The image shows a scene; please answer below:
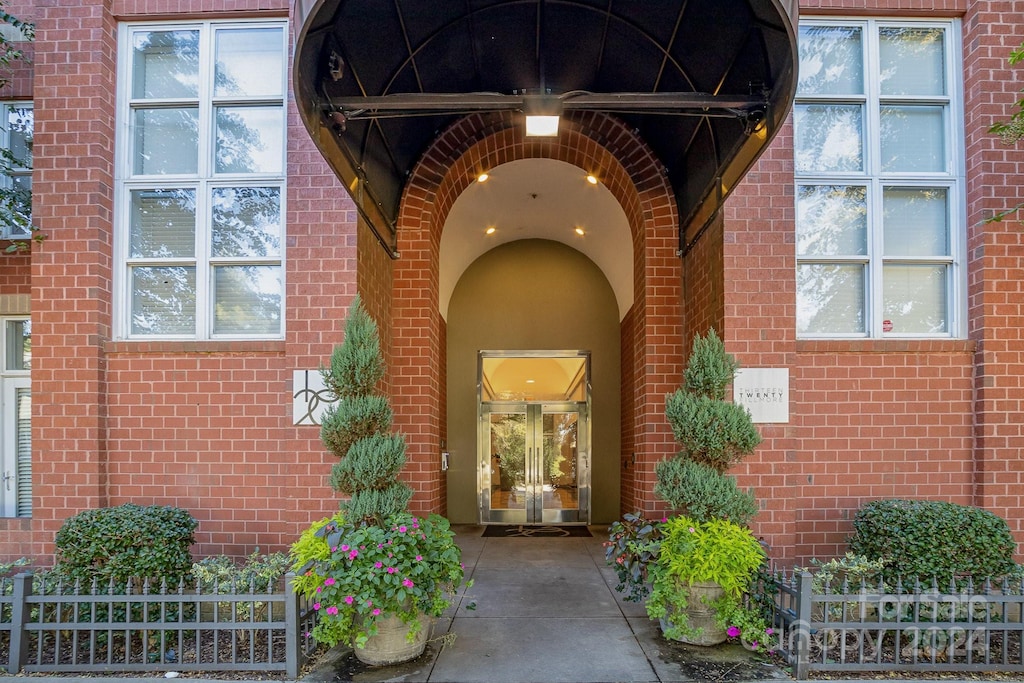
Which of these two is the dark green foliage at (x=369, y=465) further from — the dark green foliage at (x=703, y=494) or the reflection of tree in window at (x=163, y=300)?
the reflection of tree in window at (x=163, y=300)

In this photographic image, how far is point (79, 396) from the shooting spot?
6.46 m

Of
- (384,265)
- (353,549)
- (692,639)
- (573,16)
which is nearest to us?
(353,549)

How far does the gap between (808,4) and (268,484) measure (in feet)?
23.5

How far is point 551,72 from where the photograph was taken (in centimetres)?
652

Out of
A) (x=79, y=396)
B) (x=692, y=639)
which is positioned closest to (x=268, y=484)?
(x=79, y=396)

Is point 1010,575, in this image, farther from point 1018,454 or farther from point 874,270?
point 874,270

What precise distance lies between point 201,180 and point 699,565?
5.95m

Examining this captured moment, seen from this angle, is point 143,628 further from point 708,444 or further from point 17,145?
point 17,145

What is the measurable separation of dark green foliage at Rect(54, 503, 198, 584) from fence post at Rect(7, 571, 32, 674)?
34 cm

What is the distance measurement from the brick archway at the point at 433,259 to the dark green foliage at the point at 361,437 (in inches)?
95.5

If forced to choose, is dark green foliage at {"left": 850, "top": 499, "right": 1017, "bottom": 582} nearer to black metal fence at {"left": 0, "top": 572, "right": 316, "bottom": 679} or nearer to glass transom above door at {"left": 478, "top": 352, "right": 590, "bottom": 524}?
black metal fence at {"left": 0, "top": 572, "right": 316, "bottom": 679}

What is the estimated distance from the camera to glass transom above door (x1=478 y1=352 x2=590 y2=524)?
1169cm

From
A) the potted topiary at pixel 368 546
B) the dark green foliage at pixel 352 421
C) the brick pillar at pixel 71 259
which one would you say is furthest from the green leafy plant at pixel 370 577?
the brick pillar at pixel 71 259

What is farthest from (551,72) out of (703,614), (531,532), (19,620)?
(531,532)
